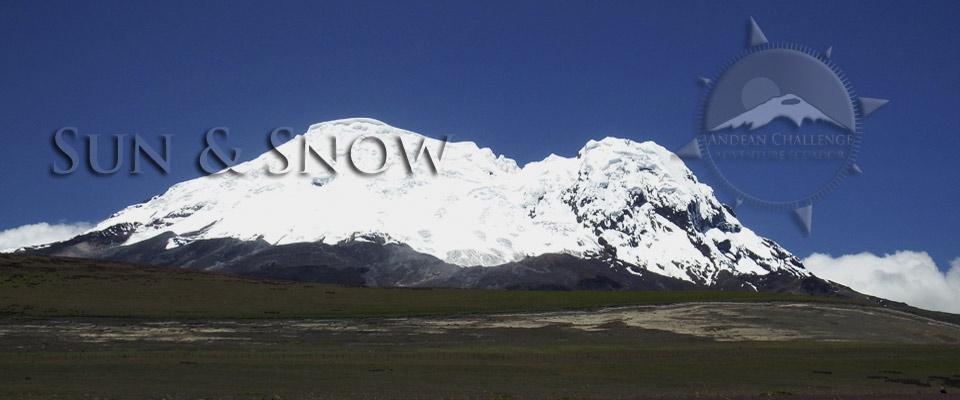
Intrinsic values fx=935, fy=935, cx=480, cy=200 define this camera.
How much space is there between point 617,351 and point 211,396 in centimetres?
4477

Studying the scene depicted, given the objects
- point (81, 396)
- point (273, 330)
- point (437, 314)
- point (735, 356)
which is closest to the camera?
point (81, 396)

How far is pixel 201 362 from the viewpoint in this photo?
73.1 metres

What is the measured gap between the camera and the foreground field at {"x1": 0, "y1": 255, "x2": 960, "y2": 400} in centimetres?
6231

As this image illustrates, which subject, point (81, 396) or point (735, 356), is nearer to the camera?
point (81, 396)

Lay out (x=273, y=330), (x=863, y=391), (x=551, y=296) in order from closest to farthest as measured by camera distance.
→ (x=863, y=391) < (x=273, y=330) < (x=551, y=296)

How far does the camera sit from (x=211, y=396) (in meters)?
54.9

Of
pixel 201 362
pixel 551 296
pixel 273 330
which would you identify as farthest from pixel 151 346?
pixel 551 296

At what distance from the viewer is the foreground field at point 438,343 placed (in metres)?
62.3

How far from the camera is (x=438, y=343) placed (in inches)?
3804

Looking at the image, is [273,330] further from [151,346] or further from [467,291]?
[467,291]

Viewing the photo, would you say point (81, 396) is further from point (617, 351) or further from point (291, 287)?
point (291, 287)

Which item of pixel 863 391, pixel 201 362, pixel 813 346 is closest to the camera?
pixel 863 391

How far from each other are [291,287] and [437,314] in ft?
181

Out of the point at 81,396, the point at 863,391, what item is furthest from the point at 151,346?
the point at 863,391
